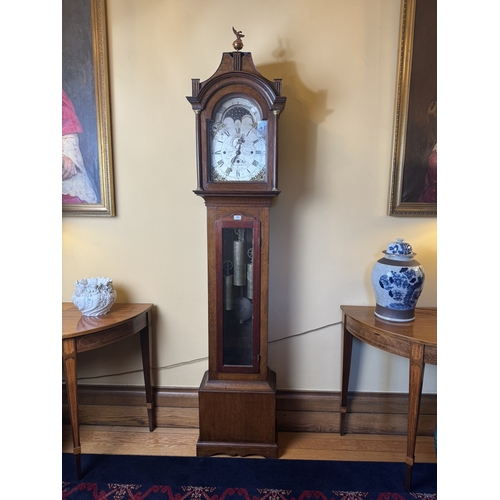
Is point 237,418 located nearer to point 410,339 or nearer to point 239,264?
point 239,264

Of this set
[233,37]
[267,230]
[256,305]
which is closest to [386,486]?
[256,305]

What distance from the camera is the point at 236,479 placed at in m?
1.48

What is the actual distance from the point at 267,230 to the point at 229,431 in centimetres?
99

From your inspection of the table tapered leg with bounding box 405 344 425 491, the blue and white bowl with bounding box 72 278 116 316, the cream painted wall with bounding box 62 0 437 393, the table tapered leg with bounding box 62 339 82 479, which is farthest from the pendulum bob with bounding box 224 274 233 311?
the table tapered leg with bounding box 405 344 425 491

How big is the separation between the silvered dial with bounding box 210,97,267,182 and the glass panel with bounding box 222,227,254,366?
26cm

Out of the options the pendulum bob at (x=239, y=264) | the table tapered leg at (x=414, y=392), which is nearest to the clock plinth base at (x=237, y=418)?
→ the pendulum bob at (x=239, y=264)

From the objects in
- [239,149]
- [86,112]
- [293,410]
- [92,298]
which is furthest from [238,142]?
[293,410]

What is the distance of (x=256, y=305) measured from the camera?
5.13ft

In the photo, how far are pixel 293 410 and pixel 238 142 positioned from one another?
143cm

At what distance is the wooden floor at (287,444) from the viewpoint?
64.7 inches

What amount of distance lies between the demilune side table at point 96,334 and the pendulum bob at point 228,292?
0.46m

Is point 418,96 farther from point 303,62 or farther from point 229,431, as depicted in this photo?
point 229,431

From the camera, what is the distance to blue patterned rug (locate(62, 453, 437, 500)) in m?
1.41

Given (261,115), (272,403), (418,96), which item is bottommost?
(272,403)
